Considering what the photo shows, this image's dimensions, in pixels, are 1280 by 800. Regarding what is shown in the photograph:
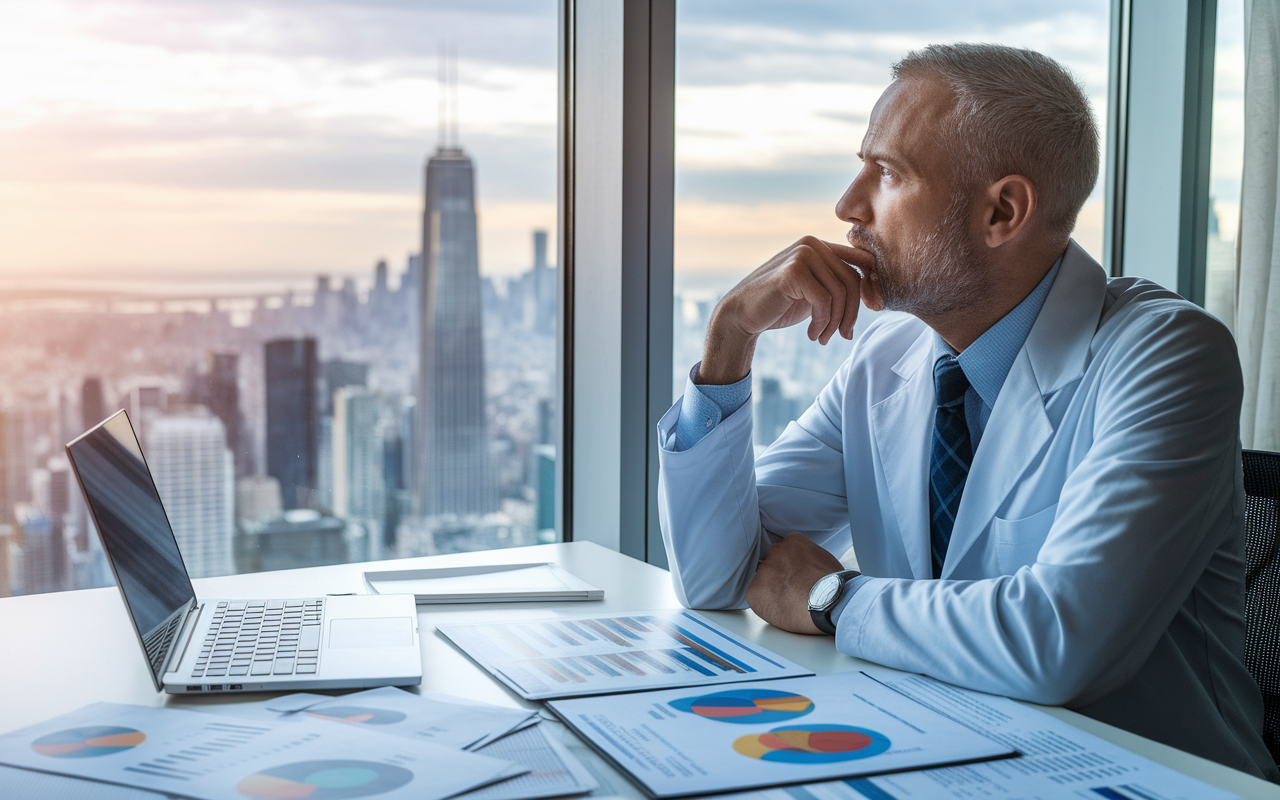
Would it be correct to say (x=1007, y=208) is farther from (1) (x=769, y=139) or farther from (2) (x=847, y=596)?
(1) (x=769, y=139)

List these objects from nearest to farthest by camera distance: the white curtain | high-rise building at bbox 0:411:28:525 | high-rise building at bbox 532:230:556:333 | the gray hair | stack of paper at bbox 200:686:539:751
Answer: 1. stack of paper at bbox 200:686:539:751
2. the gray hair
3. high-rise building at bbox 0:411:28:525
4. high-rise building at bbox 532:230:556:333
5. the white curtain

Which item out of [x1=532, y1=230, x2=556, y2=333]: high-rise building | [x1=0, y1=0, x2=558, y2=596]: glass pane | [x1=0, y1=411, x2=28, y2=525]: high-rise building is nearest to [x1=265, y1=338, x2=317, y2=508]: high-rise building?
[x1=0, y1=0, x2=558, y2=596]: glass pane

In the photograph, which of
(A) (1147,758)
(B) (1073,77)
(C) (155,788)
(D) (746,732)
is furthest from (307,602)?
(B) (1073,77)

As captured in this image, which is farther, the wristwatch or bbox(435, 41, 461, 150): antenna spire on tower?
bbox(435, 41, 461, 150): antenna spire on tower

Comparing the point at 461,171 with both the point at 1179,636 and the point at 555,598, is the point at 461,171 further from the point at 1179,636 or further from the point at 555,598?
the point at 1179,636

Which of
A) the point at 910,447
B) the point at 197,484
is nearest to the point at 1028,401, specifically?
the point at 910,447

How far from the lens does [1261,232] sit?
2.54 meters

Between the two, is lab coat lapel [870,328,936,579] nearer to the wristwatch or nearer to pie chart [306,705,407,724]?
the wristwatch

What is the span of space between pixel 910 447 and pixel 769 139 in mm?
1144

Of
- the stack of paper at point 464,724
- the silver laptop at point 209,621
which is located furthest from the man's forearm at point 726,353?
the stack of paper at point 464,724

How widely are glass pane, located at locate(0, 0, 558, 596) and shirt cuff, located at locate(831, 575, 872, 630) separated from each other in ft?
3.95

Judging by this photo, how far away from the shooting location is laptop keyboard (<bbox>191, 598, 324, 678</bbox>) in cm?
98

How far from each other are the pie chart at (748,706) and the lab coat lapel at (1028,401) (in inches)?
17.6

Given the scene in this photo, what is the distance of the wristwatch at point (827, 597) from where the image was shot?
3.74ft
